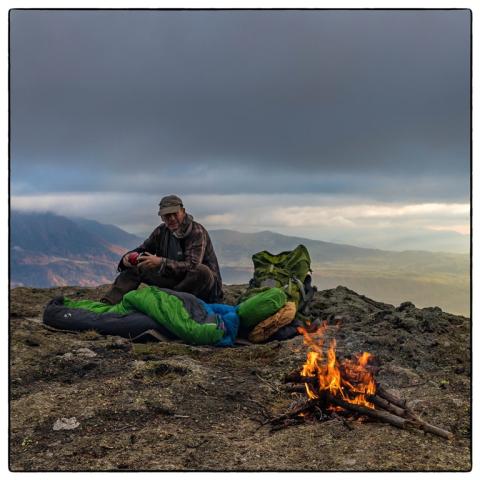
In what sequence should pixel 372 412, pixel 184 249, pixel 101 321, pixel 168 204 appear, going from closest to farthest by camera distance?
pixel 372 412 < pixel 101 321 < pixel 168 204 < pixel 184 249

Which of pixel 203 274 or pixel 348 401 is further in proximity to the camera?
pixel 203 274

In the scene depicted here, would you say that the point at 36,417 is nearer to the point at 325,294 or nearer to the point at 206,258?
the point at 206,258

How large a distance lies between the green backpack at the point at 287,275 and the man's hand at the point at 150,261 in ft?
4.29

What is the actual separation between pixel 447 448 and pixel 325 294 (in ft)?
21.8

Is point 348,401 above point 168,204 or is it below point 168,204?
below

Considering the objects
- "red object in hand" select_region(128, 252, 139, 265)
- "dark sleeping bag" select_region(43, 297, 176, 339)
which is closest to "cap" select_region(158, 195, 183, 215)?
"red object in hand" select_region(128, 252, 139, 265)

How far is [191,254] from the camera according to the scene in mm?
9812

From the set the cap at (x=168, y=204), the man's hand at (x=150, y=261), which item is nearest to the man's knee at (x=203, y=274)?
the man's hand at (x=150, y=261)

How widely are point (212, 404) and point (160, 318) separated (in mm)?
2585

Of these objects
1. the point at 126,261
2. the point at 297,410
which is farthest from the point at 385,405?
the point at 126,261

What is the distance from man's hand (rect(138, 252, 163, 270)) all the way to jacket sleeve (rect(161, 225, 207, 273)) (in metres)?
0.09

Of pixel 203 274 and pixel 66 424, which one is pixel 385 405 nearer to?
pixel 66 424

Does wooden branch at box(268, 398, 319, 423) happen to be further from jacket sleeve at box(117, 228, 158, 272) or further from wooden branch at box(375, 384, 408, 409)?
jacket sleeve at box(117, 228, 158, 272)
